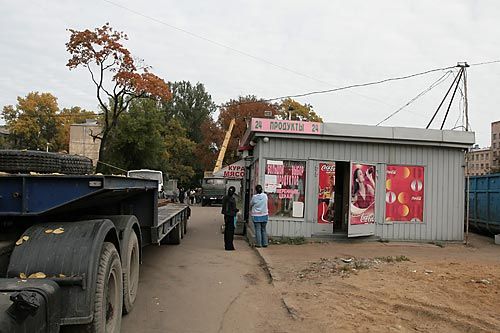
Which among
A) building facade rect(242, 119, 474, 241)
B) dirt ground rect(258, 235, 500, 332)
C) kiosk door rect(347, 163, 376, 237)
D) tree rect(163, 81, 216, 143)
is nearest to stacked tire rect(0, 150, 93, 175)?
dirt ground rect(258, 235, 500, 332)

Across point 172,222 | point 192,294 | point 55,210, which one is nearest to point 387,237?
point 172,222

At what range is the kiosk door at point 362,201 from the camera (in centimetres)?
1408

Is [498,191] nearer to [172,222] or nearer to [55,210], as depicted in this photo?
[172,222]

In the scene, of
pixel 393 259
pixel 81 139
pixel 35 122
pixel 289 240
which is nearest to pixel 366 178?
pixel 289 240

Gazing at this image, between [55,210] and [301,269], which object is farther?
[301,269]

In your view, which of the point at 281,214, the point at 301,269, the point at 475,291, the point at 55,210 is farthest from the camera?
the point at 281,214

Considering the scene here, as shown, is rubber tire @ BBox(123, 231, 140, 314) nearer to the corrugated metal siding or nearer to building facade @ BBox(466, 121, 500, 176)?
the corrugated metal siding

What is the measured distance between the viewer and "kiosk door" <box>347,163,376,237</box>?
1408cm

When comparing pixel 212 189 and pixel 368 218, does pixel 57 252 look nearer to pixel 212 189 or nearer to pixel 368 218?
pixel 368 218

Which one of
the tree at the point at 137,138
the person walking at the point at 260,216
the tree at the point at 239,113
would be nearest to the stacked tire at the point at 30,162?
the person walking at the point at 260,216

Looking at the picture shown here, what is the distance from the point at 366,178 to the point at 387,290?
7.00m

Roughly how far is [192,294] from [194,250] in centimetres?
485

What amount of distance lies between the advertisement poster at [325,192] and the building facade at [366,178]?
0.03 meters

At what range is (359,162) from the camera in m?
14.5
